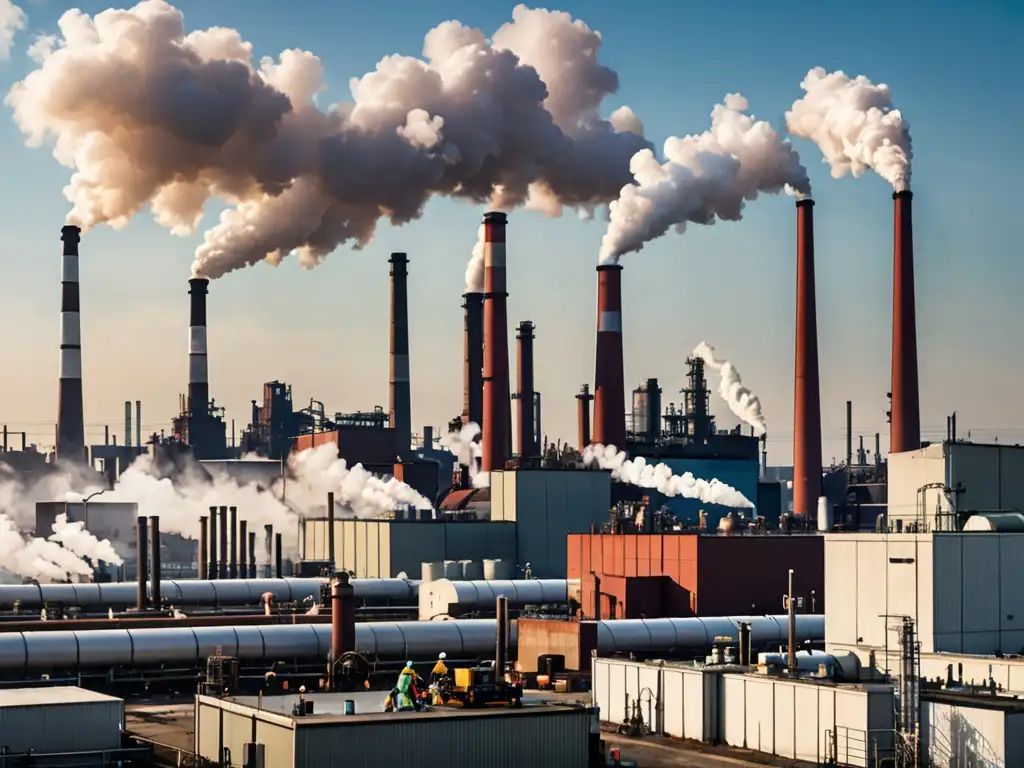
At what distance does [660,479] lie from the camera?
86312 mm

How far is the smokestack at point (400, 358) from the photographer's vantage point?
335 ft

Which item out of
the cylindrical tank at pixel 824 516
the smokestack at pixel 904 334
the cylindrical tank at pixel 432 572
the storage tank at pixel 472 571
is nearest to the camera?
the cylindrical tank at pixel 824 516

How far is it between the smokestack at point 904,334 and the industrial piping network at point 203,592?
25.0 m

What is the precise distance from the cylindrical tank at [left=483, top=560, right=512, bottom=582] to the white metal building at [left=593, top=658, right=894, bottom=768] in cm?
2376

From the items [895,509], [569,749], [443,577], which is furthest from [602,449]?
Result: [569,749]

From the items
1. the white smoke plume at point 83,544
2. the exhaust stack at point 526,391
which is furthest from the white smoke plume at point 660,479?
the white smoke plume at point 83,544

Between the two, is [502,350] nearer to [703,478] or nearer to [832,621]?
[703,478]

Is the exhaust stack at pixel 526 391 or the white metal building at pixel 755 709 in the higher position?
the exhaust stack at pixel 526 391

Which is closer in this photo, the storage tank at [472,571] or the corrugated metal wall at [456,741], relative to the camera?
the corrugated metal wall at [456,741]

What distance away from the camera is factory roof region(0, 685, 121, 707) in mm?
35566

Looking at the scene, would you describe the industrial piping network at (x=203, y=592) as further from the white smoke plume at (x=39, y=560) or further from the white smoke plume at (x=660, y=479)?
the white smoke plume at (x=660, y=479)

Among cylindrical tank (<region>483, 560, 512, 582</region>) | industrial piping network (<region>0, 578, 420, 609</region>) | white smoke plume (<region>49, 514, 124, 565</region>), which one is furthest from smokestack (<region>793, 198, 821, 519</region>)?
white smoke plume (<region>49, 514, 124, 565</region>)

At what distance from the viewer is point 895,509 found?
48.2 meters

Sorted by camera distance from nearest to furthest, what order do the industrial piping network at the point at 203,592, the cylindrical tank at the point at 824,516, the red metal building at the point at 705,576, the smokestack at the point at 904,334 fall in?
the red metal building at the point at 705,576 < the industrial piping network at the point at 203,592 < the cylindrical tank at the point at 824,516 < the smokestack at the point at 904,334
